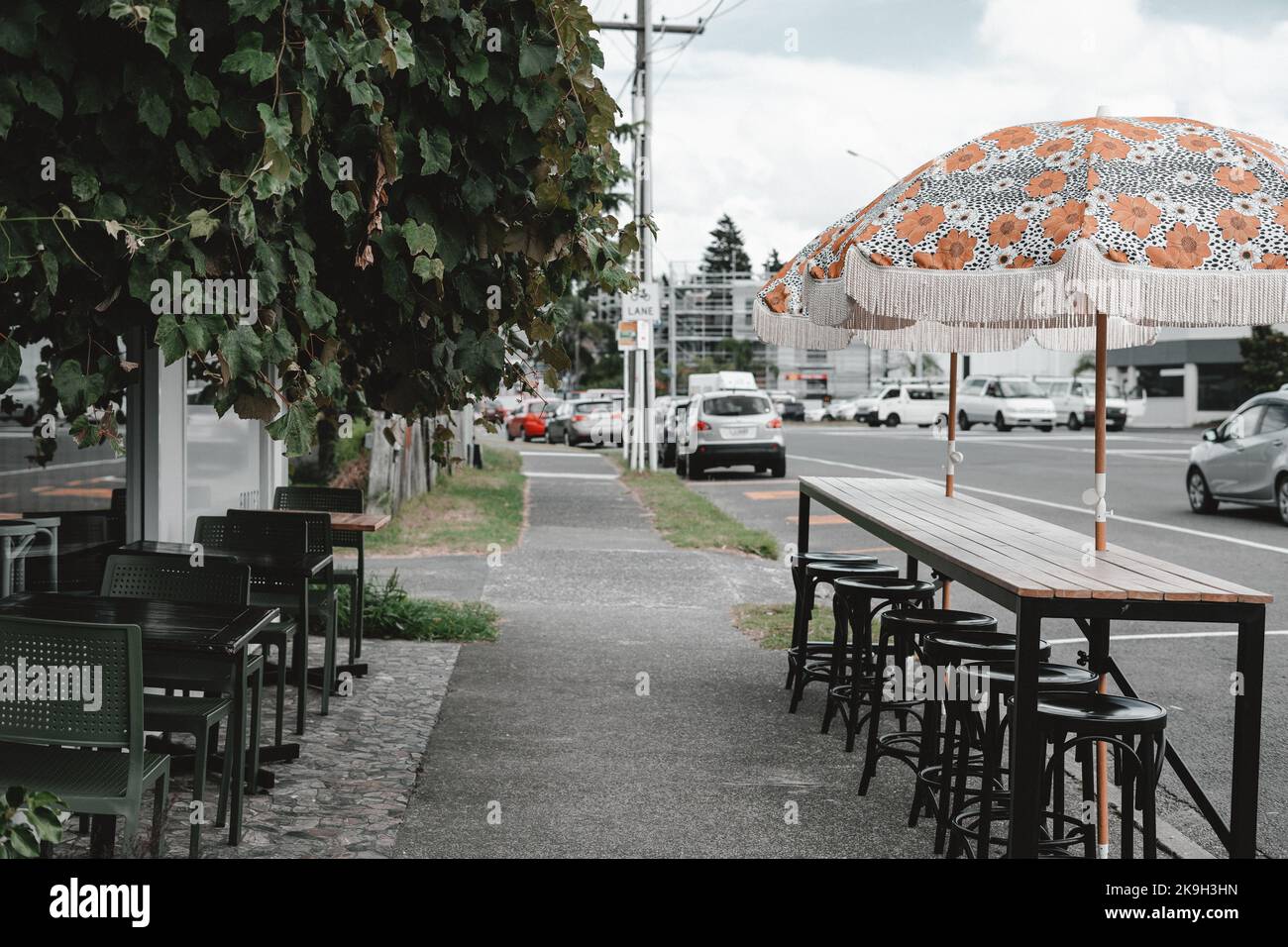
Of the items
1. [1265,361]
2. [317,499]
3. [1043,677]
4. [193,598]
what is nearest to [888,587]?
[1043,677]

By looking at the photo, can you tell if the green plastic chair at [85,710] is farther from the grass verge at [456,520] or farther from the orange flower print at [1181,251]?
the grass verge at [456,520]

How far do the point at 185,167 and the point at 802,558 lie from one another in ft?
15.0

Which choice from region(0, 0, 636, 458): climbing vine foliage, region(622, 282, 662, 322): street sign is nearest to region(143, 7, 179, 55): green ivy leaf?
region(0, 0, 636, 458): climbing vine foliage

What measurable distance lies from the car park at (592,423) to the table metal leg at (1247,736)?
3290cm

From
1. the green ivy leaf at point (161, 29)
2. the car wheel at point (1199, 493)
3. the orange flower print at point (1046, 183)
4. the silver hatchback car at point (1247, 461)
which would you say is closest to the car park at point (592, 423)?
the car wheel at point (1199, 493)

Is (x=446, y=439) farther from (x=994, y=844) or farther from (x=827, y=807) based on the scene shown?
(x=994, y=844)

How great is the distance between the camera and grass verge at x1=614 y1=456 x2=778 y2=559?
14.3 m

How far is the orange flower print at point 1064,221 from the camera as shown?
4410mm

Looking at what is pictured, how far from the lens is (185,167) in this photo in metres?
3.59

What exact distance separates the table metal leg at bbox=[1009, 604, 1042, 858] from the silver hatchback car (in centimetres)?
1282

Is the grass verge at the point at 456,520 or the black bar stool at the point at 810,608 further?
the grass verge at the point at 456,520

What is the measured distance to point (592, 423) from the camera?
37625 mm

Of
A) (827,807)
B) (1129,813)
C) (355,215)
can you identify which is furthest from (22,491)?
(1129,813)

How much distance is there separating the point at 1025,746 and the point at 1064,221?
68.4 inches
